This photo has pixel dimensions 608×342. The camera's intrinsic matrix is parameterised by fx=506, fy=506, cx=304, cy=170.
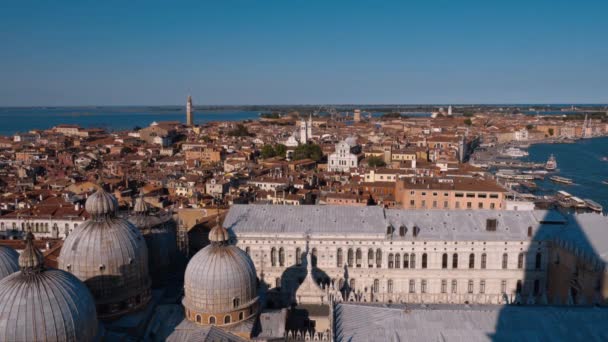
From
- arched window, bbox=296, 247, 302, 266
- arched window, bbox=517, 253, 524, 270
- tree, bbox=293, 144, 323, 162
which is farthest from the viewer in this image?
tree, bbox=293, 144, 323, 162

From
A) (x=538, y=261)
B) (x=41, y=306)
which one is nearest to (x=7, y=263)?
(x=41, y=306)

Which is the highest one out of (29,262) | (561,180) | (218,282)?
(29,262)

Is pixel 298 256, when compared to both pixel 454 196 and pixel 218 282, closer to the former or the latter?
pixel 218 282

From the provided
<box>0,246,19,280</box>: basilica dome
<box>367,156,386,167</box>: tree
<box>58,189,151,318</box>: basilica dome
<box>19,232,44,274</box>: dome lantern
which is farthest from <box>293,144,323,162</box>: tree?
<box>19,232,44,274</box>: dome lantern

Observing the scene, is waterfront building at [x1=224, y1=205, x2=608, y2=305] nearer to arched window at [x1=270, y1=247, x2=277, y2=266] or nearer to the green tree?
arched window at [x1=270, y1=247, x2=277, y2=266]

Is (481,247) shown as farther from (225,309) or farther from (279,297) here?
(225,309)

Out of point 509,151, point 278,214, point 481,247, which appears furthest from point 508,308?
point 509,151
